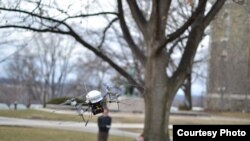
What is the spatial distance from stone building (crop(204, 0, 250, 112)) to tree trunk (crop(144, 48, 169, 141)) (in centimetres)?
2441

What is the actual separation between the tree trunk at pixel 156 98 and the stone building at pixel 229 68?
24.4m

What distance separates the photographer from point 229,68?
2018 inches

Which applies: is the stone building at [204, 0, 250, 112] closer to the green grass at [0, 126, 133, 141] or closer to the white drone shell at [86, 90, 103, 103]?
the green grass at [0, 126, 133, 141]

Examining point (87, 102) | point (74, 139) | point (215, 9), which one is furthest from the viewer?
point (74, 139)

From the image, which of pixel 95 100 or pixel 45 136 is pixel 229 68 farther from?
pixel 95 100

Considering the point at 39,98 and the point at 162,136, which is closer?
the point at 162,136

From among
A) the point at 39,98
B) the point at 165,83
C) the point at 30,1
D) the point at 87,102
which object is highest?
the point at 30,1

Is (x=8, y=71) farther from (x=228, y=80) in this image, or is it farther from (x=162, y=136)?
(x=162, y=136)

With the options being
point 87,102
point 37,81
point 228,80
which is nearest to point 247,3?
point 87,102

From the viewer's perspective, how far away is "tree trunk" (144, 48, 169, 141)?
16.6m

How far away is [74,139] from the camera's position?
20359 mm

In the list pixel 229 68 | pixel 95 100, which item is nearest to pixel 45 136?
pixel 95 100

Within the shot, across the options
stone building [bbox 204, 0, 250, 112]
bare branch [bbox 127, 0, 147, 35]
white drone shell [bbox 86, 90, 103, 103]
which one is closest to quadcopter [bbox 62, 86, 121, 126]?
white drone shell [bbox 86, 90, 103, 103]

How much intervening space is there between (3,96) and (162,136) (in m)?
50.2
